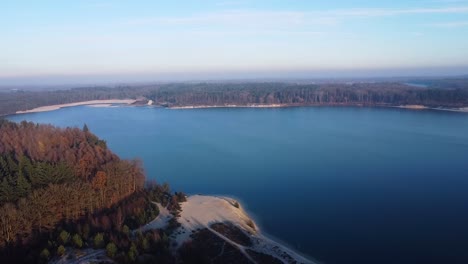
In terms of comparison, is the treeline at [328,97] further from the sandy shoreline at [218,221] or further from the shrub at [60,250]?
the shrub at [60,250]

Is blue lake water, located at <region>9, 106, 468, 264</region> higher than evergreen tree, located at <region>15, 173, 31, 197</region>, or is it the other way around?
evergreen tree, located at <region>15, 173, 31, 197</region>

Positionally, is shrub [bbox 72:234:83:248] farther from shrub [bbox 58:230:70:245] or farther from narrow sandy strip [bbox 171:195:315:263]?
narrow sandy strip [bbox 171:195:315:263]

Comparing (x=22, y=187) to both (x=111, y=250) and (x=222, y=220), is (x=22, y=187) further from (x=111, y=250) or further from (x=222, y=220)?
(x=222, y=220)

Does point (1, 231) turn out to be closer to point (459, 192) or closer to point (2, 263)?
point (2, 263)

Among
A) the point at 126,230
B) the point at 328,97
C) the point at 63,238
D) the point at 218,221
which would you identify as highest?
the point at 328,97

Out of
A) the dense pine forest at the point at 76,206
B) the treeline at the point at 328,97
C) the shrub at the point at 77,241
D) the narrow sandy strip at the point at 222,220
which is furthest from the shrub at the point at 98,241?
the treeline at the point at 328,97

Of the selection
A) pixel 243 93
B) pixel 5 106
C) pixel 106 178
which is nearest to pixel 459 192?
pixel 106 178

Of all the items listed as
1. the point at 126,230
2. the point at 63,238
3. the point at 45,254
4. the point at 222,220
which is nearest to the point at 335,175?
the point at 222,220

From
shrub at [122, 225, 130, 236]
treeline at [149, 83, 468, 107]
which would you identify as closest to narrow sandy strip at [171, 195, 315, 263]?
shrub at [122, 225, 130, 236]
